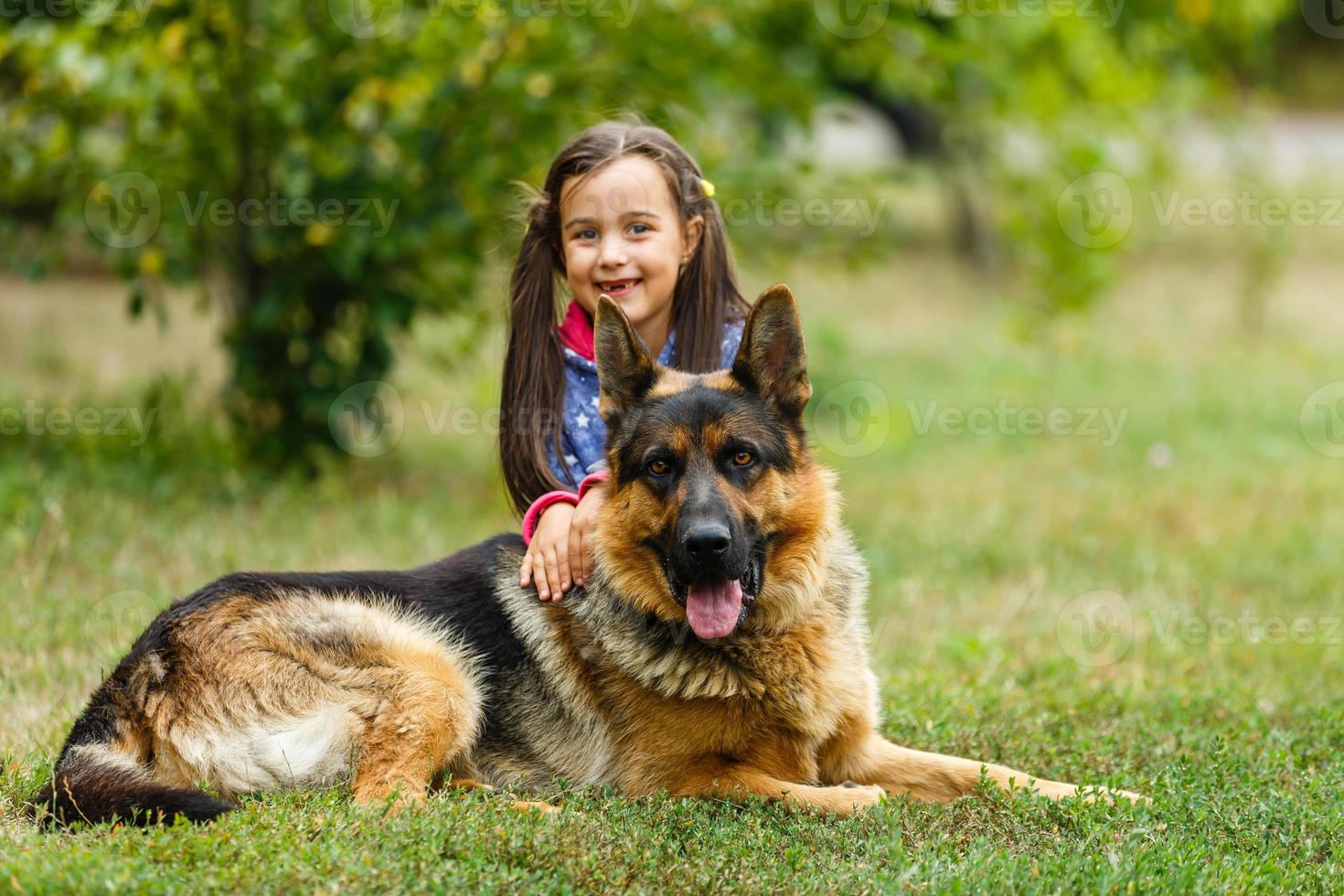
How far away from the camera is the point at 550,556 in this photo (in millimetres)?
4457

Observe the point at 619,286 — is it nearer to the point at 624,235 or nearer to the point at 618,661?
the point at 624,235

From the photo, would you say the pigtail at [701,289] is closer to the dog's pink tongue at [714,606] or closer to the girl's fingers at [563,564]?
the girl's fingers at [563,564]

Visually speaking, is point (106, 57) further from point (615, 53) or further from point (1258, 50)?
point (1258, 50)

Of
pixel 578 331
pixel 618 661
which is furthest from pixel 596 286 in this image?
pixel 618 661

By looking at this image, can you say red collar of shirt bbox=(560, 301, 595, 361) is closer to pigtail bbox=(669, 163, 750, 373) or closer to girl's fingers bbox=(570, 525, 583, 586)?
pigtail bbox=(669, 163, 750, 373)

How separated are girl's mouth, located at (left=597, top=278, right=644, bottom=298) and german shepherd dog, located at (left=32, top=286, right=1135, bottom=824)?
2.20 feet

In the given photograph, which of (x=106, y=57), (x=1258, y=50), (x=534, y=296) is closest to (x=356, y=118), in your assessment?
(x=106, y=57)

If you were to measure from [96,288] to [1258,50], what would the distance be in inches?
691

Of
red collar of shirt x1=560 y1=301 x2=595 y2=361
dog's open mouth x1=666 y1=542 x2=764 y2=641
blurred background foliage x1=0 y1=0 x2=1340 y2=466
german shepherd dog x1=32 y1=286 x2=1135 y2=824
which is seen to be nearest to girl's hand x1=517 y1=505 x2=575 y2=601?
german shepherd dog x1=32 y1=286 x2=1135 y2=824

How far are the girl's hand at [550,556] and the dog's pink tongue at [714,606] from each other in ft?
1.88

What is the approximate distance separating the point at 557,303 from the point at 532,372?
0.39 metres

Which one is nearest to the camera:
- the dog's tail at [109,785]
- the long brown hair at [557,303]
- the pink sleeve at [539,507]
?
the dog's tail at [109,785]

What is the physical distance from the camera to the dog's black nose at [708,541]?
3.83m

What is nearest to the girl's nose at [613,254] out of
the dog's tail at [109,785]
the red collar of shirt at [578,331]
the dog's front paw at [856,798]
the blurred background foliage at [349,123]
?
the red collar of shirt at [578,331]
